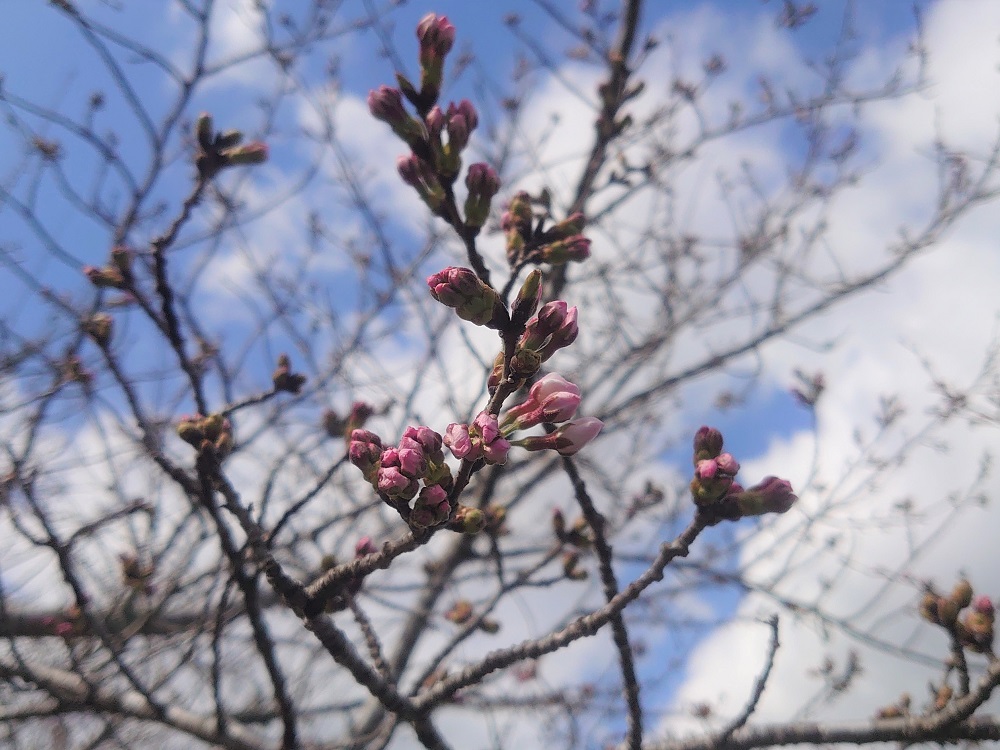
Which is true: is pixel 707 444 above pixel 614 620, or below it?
above

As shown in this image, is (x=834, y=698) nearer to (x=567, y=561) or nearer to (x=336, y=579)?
(x=567, y=561)

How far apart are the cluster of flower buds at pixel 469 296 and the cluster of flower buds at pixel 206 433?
35.1 inches

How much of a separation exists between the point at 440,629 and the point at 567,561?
101 inches

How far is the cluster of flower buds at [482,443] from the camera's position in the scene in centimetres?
109

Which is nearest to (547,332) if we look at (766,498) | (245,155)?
(766,498)

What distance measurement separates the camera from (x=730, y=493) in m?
1.34

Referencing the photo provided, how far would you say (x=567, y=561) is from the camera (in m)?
2.55

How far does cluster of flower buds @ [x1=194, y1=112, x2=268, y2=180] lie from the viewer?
6.84 feet

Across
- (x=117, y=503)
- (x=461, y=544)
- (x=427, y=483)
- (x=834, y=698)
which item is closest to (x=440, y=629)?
(x=461, y=544)

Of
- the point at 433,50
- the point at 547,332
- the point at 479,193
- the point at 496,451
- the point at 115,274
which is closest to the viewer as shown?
the point at 496,451

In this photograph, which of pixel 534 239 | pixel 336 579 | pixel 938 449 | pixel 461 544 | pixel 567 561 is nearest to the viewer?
pixel 336 579

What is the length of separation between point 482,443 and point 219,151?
5.30ft

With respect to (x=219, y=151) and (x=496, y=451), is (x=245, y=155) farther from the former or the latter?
(x=496, y=451)

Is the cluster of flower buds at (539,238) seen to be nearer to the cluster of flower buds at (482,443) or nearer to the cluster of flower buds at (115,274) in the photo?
the cluster of flower buds at (482,443)
